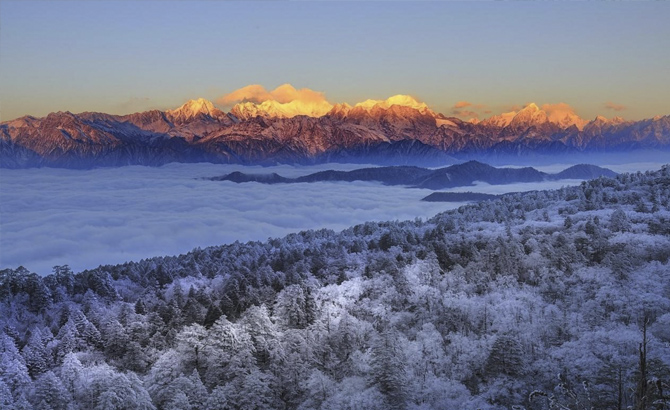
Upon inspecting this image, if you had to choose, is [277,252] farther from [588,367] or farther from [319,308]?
[588,367]

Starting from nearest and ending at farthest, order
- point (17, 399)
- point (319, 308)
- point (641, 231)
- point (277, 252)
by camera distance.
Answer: point (17, 399) → point (319, 308) → point (641, 231) → point (277, 252)

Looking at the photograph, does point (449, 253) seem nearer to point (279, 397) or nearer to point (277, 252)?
point (277, 252)

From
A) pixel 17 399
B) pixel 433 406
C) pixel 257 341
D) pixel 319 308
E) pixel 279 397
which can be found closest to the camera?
pixel 17 399

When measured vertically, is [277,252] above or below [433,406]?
above

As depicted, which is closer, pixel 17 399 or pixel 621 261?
pixel 17 399

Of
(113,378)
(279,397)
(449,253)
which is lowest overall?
(279,397)

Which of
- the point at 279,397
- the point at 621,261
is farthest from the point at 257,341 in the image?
the point at 621,261

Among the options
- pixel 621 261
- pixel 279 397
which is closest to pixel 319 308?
pixel 279 397
